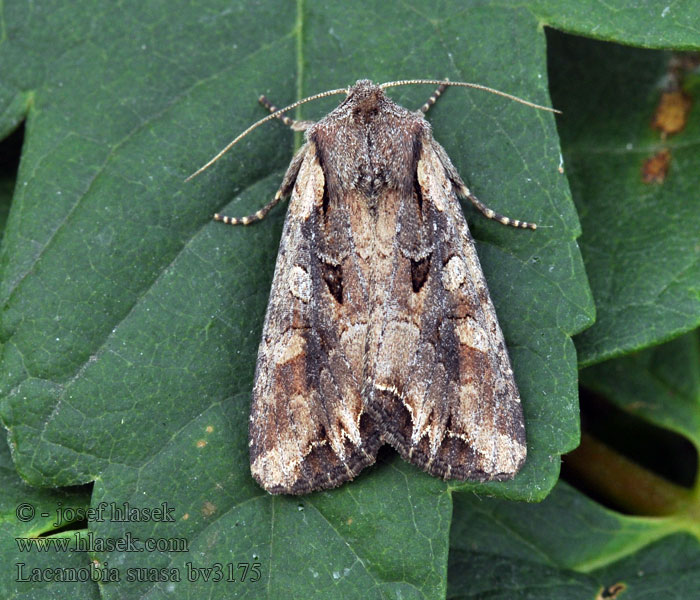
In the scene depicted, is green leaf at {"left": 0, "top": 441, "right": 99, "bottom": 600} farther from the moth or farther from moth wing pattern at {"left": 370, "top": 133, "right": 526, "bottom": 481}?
moth wing pattern at {"left": 370, "top": 133, "right": 526, "bottom": 481}

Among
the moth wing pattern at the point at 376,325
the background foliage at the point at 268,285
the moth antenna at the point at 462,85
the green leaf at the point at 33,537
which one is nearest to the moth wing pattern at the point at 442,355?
the moth wing pattern at the point at 376,325

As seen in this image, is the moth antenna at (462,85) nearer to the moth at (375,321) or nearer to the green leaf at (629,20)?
the moth at (375,321)

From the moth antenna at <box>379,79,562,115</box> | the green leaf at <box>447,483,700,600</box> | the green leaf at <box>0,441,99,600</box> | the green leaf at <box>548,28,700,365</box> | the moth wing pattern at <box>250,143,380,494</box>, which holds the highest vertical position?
the moth antenna at <box>379,79,562,115</box>

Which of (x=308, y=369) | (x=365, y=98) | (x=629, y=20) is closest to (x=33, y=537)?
(x=308, y=369)

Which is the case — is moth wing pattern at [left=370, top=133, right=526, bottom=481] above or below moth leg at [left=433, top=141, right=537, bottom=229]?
below

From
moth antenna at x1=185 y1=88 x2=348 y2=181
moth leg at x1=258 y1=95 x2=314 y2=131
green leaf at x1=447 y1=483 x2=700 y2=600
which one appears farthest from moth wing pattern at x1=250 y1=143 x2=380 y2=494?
green leaf at x1=447 y1=483 x2=700 y2=600

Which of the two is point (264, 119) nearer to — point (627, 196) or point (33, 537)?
point (627, 196)

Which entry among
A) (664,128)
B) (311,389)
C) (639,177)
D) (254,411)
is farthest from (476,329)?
(664,128)
